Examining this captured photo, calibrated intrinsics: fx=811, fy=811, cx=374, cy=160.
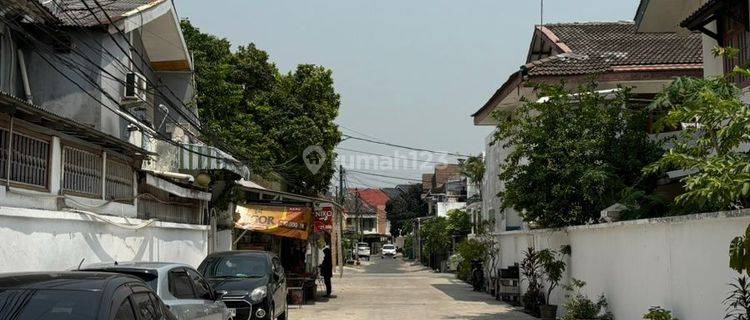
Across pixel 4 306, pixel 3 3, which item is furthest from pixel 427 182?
pixel 4 306

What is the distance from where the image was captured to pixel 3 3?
12.2 meters

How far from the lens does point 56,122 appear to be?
11.2 meters

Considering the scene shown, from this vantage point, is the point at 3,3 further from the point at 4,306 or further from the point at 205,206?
the point at 205,206

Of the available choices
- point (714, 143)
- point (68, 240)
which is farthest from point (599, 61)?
point (68, 240)

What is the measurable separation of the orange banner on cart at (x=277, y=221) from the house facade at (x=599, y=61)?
5.73 meters

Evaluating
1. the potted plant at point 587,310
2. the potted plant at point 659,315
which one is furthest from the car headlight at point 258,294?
the potted plant at point 659,315

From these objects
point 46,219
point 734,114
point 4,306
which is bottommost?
point 4,306

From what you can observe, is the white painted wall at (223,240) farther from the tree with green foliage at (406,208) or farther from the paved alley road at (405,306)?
the tree with green foliage at (406,208)

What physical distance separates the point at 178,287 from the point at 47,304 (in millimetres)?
4823

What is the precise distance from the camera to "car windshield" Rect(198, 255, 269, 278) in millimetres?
16375

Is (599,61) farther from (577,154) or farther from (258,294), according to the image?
(258,294)

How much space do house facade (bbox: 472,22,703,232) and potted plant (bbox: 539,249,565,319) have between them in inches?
89.7

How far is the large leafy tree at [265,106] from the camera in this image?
30844 millimetres

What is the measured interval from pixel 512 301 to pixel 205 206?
1021 centimetres
